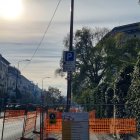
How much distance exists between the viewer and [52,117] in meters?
18.3

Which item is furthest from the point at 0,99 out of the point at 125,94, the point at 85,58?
the point at 125,94

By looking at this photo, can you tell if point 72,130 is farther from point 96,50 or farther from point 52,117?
point 96,50

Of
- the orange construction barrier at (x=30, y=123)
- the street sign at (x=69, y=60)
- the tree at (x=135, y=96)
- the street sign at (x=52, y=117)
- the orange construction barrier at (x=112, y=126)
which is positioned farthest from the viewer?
the orange construction barrier at (x=30, y=123)

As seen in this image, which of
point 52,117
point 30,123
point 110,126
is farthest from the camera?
point 30,123

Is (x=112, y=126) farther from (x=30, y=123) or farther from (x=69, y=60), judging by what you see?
(x=30, y=123)

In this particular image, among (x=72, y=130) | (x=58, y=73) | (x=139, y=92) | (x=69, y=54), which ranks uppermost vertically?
(x=58, y=73)

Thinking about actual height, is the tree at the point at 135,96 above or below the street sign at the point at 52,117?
above

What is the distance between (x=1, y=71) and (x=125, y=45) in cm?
7676

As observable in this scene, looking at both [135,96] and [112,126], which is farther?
[112,126]

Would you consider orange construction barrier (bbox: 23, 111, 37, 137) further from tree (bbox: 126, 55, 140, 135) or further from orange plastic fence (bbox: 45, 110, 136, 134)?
tree (bbox: 126, 55, 140, 135)

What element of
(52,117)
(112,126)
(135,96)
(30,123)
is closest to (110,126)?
(112,126)

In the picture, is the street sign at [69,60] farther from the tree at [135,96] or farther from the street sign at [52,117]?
the tree at [135,96]

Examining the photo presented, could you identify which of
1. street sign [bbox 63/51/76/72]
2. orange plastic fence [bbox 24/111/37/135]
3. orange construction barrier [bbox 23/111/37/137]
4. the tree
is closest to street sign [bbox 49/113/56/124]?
street sign [bbox 63/51/76/72]

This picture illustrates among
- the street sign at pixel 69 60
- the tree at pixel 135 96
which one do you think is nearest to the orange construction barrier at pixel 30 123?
the street sign at pixel 69 60
